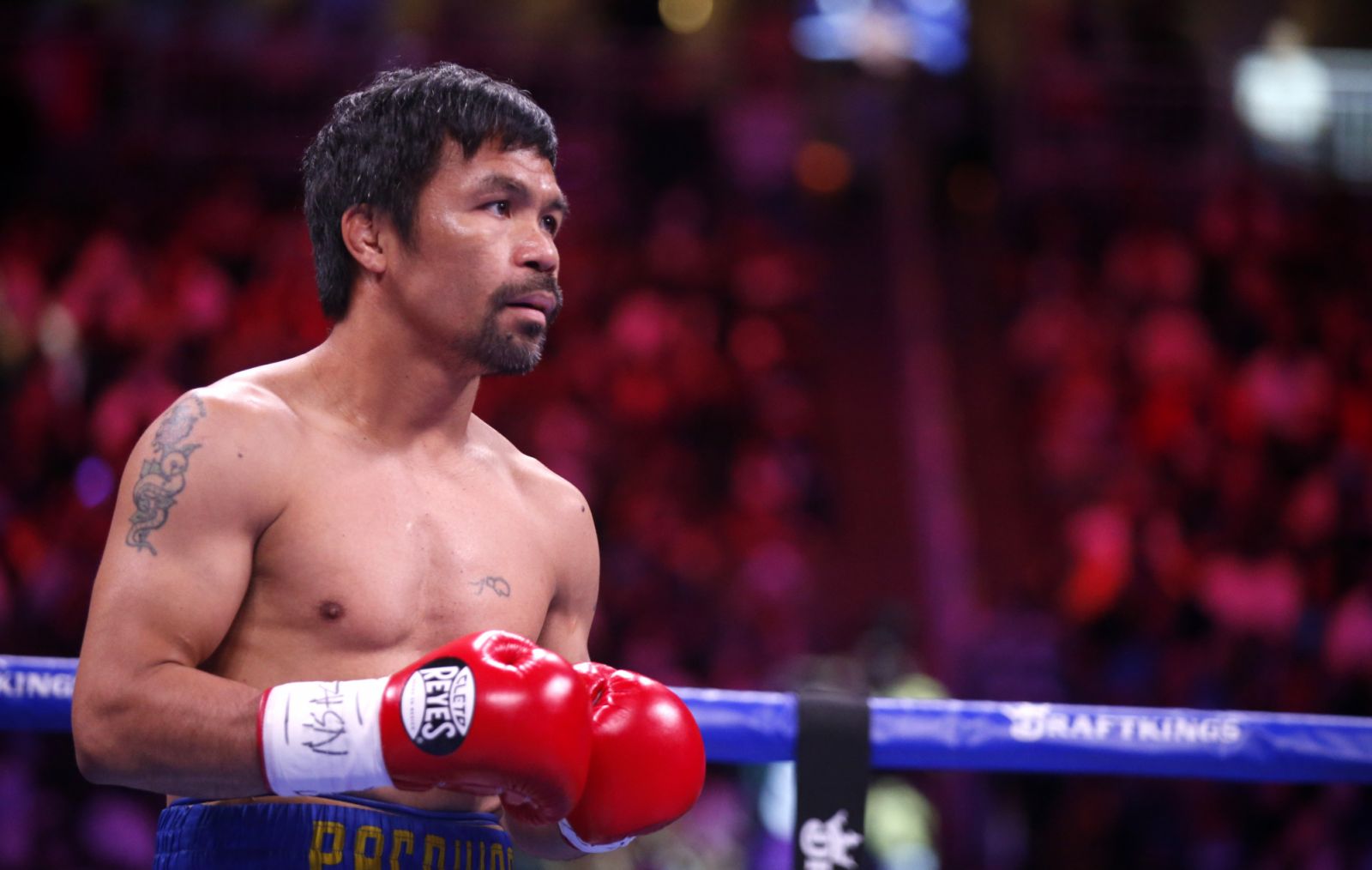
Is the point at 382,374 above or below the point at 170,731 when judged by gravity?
above

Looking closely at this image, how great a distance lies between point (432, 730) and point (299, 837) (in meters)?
0.30

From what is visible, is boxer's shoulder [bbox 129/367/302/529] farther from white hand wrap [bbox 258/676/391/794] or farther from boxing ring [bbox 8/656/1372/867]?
boxing ring [bbox 8/656/1372/867]

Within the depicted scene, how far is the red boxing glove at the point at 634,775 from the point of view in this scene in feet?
5.11

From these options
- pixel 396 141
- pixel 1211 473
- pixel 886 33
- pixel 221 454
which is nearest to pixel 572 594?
pixel 221 454

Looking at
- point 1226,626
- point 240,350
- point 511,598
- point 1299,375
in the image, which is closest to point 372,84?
point 511,598

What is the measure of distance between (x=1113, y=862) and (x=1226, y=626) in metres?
1.30

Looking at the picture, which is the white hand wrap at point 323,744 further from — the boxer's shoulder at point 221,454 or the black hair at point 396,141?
the black hair at point 396,141

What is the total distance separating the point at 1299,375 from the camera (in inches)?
275

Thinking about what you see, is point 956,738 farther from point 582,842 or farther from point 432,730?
point 432,730

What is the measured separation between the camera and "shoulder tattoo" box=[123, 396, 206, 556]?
147 centimetres

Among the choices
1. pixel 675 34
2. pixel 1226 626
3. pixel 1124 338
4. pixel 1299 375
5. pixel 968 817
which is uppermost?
pixel 675 34

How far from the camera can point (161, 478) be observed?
1494 millimetres

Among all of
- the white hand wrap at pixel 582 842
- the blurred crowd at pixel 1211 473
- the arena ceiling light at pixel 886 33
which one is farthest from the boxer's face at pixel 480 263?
the arena ceiling light at pixel 886 33

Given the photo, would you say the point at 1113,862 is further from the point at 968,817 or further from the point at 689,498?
the point at 689,498
